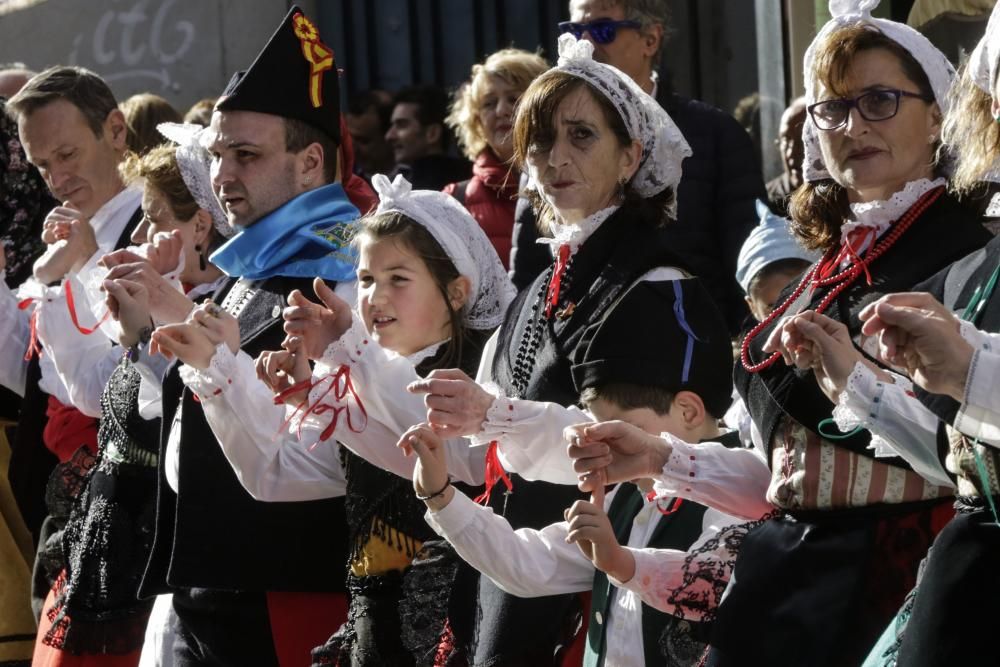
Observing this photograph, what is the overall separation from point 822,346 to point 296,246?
1924 mm

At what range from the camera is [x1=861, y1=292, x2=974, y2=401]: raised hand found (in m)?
2.46

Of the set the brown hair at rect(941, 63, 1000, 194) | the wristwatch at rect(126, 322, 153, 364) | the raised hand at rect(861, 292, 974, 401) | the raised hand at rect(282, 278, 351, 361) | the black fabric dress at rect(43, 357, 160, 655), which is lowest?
the black fabric dress at rect(43, 357, 160, 655)

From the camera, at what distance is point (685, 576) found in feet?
10.9

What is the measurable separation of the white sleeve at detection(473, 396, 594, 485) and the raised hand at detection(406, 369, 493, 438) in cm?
4

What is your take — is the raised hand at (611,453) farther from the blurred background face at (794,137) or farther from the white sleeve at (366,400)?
the blurred background face at (794,137)

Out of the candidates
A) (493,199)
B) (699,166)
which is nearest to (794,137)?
(699,166)

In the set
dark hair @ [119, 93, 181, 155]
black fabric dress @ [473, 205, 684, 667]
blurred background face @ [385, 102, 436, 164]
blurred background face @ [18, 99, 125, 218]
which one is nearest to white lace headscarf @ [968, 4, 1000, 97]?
black fabric dress @ [473, 205, 684, 667]

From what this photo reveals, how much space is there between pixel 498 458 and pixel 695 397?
1.44 ft

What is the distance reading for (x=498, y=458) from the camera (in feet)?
12.1

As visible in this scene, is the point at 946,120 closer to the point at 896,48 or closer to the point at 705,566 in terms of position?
the point at 896,48

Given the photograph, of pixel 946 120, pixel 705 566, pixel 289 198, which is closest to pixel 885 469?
pixel 705 566

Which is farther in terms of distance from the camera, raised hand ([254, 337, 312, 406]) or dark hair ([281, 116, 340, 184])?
dark hair ([281, 116, 340, 184])

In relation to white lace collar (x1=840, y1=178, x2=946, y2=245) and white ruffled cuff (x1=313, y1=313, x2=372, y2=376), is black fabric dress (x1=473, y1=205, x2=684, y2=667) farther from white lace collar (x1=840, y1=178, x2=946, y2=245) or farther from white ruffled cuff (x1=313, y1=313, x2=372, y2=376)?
white lace collar (x1=840, y1=178, x2=946, y2=245)

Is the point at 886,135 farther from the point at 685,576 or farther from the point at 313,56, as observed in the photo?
the point at 313,56
